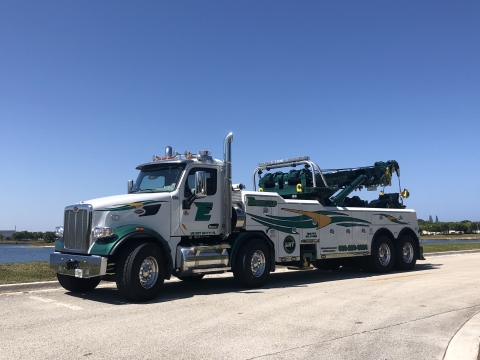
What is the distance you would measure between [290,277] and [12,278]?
738 centimetres

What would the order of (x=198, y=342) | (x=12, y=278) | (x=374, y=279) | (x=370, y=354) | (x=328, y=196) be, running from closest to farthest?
1. (x=370, y=354)
2. (x=198, y=342)
3. (x=12, y=278)
4. (x=374, y=279)
5. (x=328, y=196)

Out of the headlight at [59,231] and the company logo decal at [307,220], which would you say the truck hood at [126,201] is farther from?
the company logo decal at [307,220]

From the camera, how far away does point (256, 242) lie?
11.3 m

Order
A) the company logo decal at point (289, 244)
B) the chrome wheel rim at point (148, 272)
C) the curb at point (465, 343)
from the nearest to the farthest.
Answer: the curb at point (465, 343), the chrome wheel rim at point (148, 272), the company logo decal at point (289, 244)

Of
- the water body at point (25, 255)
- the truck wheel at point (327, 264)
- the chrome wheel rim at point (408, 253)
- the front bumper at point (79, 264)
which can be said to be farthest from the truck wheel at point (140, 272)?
the chrome wheel rim at point (408, 253)

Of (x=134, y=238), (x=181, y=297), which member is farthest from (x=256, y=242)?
(x=134, y=238)

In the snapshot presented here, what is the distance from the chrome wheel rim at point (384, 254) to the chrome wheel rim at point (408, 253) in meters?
0.92

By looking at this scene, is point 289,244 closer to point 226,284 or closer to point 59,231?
point 226,284

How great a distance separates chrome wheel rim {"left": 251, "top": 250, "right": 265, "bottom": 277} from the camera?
11.4 metres

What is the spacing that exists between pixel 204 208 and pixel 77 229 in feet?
9.11

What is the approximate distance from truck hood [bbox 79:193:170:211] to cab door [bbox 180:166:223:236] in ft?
1.80

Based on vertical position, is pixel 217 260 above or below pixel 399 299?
above

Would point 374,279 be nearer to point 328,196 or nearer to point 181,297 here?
point 328,196

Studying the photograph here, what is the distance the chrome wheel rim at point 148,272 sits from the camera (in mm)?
9133
